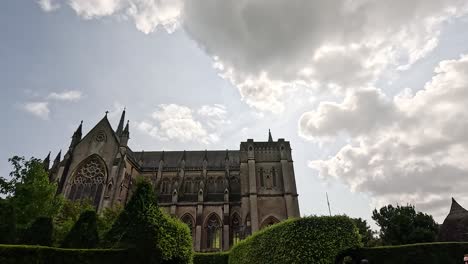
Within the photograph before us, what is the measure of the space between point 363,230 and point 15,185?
46.4m

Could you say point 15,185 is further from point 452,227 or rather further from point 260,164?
point 452,227

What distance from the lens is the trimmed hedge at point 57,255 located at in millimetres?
12227

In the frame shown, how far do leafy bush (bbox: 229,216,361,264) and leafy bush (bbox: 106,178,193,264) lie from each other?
5.37 metres

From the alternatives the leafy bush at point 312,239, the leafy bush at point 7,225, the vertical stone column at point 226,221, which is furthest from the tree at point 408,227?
the leafy bush at point 7,225

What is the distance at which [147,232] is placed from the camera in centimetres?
1323

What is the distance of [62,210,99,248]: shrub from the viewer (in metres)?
17.1

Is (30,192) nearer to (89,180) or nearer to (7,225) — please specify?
(7,225)

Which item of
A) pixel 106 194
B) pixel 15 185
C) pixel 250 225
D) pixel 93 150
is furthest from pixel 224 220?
pixel 15 185

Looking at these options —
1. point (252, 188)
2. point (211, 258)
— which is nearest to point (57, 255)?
point (211, 258)

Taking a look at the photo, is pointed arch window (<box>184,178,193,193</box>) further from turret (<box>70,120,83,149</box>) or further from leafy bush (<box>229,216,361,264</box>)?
leafy bush (<box>229,216,361,264</box>)

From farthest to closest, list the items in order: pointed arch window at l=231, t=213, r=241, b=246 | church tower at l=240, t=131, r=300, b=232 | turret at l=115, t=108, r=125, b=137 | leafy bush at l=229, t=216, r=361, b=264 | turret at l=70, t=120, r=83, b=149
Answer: turret at l=115, t=108, r=125, b=137 → turret at l=70, t=120, r=83, b=149 → pointed arch window at l=231, t=213, r=241, b=246 → church tower at l=240, t=131, r=300, b=232 → leafy bush at l=229, t=216, r=361, b=264

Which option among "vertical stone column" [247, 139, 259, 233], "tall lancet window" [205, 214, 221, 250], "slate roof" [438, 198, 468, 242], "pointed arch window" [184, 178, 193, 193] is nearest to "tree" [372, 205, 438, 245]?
"slate roof" [438, 198, 468, 242]

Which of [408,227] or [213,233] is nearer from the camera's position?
[408,227]

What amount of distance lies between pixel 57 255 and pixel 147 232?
432cm
